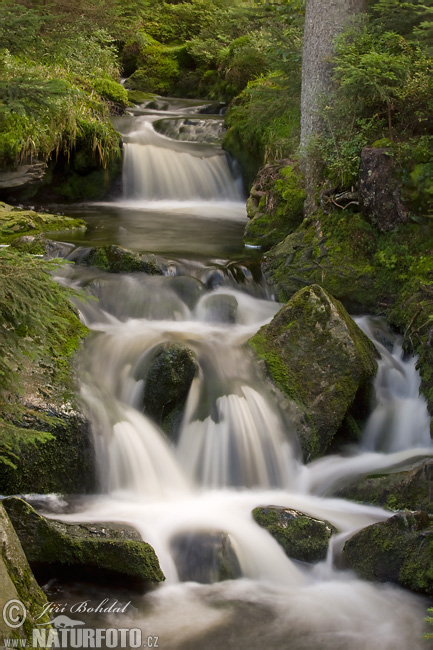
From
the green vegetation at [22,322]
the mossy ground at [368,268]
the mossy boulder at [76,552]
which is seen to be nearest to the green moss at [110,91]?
the mossy ground at [368,268]

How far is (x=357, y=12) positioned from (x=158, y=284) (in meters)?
4.98

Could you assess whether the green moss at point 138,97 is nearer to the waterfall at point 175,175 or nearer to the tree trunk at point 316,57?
the waterfall at point 175,175

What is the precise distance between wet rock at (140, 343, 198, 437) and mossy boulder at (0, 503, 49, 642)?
2809 millimetres

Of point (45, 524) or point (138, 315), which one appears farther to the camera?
point (138, 315)

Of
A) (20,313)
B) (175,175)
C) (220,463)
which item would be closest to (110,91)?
(175,175)

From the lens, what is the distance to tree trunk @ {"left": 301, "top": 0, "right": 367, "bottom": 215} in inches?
372

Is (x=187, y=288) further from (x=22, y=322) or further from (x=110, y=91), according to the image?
(x=110, y=91)

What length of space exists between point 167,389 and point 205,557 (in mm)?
1905

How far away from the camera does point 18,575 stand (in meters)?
3.53

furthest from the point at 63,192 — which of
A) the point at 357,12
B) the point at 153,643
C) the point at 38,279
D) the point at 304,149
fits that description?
the point at 153,643

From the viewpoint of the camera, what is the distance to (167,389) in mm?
6441

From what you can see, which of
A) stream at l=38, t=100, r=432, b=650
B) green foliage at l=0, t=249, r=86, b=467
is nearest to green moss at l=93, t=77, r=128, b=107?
stream at l=38, t=100, r=432, b=650

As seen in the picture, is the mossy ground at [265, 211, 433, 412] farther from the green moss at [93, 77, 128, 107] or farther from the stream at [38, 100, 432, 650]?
the green moss at [93, 77, 128, 107]

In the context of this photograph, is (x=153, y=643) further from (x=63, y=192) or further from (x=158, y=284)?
(x=63, y=192)
